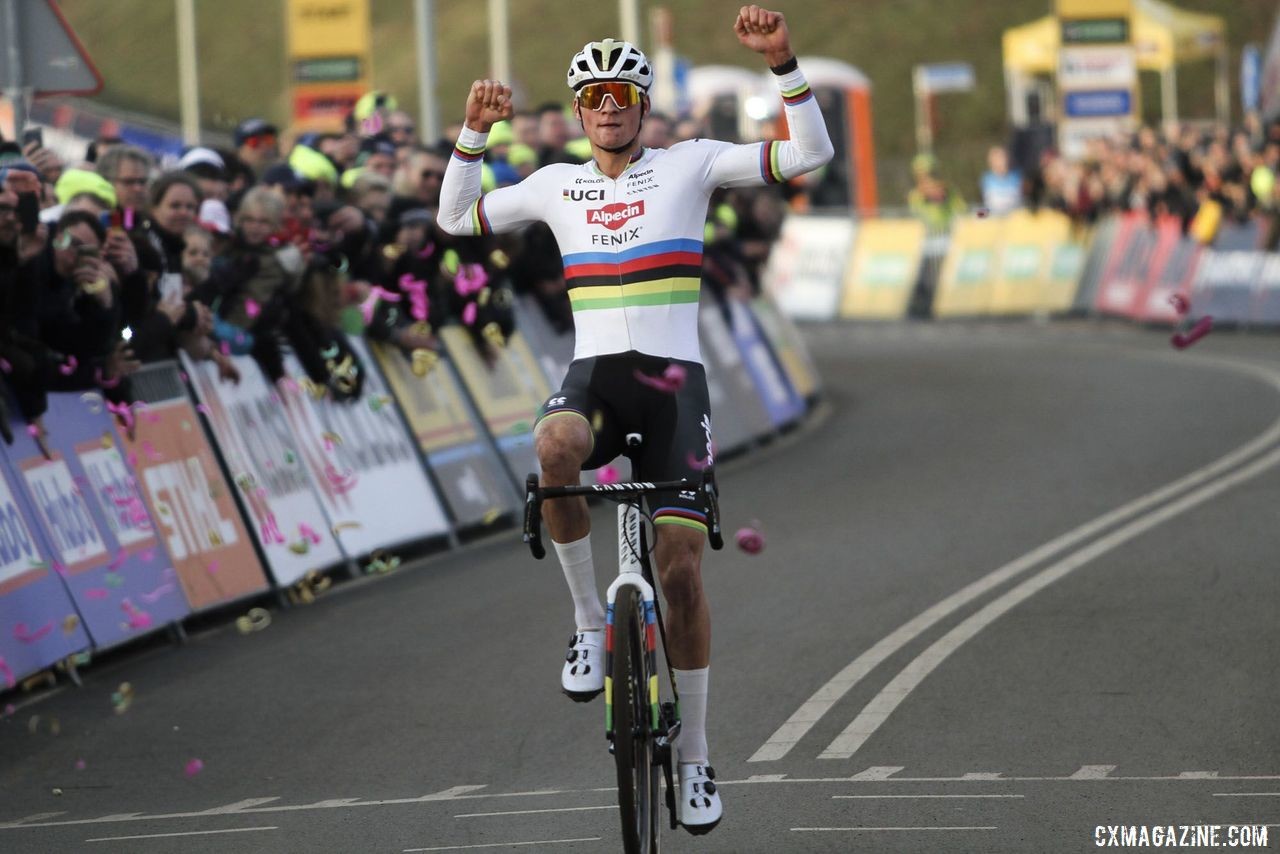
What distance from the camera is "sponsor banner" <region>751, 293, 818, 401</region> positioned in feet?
72.8

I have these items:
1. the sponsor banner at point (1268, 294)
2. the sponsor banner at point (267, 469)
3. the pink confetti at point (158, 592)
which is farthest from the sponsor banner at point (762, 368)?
the pink confetti at point (158, 592)

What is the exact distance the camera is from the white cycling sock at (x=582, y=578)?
23.6 feet

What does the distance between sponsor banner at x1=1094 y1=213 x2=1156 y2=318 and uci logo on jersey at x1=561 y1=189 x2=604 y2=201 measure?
24.4 metres

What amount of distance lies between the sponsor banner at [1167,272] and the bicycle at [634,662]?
76.4 ft

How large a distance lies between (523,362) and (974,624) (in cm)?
634

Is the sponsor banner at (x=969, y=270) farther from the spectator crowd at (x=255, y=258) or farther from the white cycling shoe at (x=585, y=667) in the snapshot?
the white cycling shoe at (x=585, y=667)

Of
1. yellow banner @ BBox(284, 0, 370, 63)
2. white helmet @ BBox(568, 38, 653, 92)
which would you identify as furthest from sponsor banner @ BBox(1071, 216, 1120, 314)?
white helmet @ BBox(568, 38, 653, 92)

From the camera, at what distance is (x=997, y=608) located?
11.4 metres

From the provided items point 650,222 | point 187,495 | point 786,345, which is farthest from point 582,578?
point 786,345

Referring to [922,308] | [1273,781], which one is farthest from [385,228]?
[922,308]

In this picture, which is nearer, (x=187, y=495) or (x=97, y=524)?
(x=97, y=524)

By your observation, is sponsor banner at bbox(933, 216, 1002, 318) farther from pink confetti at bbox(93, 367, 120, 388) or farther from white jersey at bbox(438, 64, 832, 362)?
white jersey at bbox(438, 64, 832, 362)

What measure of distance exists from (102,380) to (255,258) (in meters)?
1.75

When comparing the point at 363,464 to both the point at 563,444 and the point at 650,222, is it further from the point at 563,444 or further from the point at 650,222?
the point at 563,444
